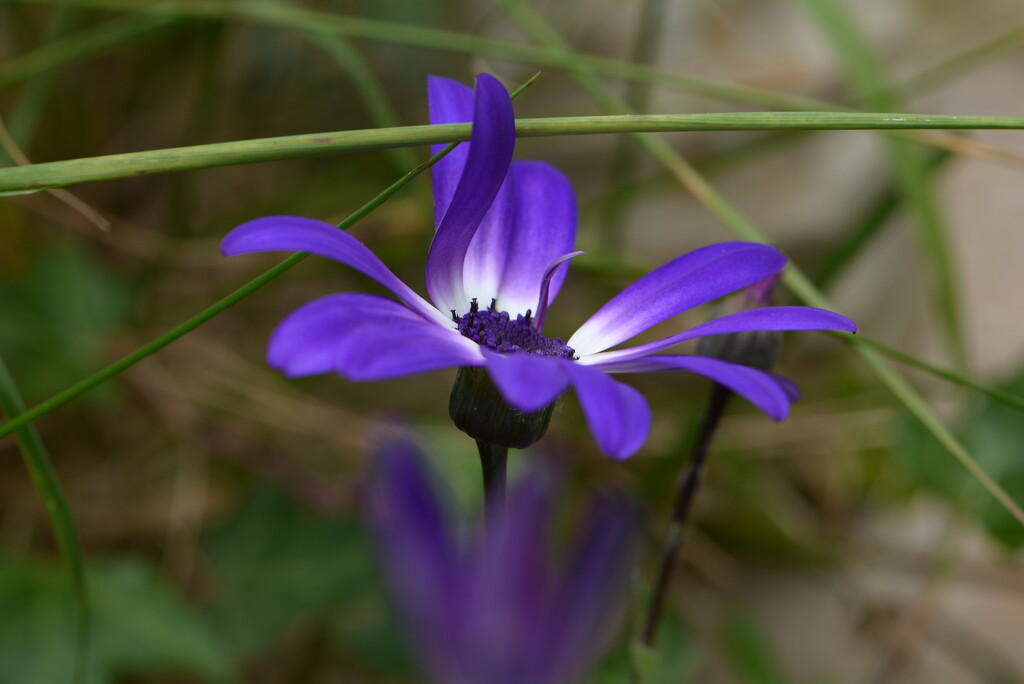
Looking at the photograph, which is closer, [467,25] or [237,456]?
[237,456]

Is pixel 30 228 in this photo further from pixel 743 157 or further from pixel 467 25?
pixel 743 157

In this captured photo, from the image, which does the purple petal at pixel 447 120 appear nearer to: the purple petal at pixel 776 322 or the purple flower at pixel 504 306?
the purple flower at pixel 504 306

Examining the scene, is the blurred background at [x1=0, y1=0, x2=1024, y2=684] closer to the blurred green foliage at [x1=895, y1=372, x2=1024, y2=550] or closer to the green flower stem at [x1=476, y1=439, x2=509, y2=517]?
the blurred green foliage at [x1=895, y1=372, x2=1024, y2=550]

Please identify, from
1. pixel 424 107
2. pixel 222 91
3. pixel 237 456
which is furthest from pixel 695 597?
pixel 222 91

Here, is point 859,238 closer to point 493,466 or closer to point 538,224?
point 538,224

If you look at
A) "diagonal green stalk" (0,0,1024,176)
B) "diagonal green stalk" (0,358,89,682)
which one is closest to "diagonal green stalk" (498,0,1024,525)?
"diagonal green stalk" (0,0,1024,176)
